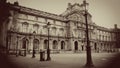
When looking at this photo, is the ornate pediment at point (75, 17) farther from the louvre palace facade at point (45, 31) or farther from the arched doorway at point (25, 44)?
the arched doorway at point (25, 44)

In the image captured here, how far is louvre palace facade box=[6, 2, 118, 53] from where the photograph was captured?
30.7 m

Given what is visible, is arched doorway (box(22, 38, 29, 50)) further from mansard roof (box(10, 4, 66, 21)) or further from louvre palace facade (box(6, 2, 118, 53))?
mansard roof (box(10, 4, 66, 21))

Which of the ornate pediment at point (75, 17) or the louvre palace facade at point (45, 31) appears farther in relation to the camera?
the ornate pediment at point (75, 17)

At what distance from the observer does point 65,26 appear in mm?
42625

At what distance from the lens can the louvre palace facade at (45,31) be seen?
30.7m

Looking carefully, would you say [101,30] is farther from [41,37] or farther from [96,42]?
[41,37]

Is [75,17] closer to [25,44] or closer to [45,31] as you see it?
[45,31]

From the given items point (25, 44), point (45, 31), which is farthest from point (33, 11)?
point (25, 44)

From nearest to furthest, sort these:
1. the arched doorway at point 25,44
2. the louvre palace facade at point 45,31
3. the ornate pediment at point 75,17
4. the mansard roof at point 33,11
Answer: the louvre palace facade at point 45,31 → the mansard roof at point 33,11 → the arched doorway at point 25,44 → the ornate pediment at point 75,17

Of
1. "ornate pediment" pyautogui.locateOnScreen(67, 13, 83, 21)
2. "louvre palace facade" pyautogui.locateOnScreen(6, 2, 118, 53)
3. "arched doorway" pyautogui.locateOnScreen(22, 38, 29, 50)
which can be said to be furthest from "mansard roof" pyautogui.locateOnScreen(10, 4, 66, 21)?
"arched doorway" pyautogui.locateOnScreen(22, 38, 29, 50)

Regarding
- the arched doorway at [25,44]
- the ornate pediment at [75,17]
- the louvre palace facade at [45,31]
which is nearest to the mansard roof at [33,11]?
the louvre palace facade at [45,31]

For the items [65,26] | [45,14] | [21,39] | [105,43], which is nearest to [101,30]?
[105,43]

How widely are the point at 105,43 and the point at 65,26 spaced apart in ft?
74.5

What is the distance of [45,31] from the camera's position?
3794 centimetres
